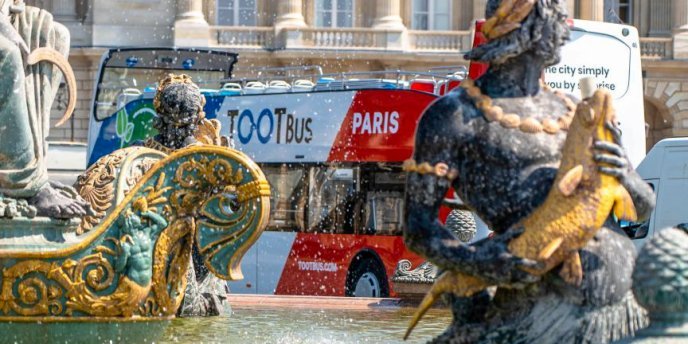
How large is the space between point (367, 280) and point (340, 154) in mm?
1603

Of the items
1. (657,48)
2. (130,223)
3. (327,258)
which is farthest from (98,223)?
(657,48)

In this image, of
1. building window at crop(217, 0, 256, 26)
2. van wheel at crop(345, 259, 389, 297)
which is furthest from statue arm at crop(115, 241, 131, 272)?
building window at crop(217, 0, 256, 26)

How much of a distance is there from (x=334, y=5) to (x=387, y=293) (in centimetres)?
3314

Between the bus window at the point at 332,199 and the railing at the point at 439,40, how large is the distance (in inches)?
1158

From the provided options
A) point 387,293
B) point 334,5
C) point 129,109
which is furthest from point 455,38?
point 387,293

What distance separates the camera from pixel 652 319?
438cm

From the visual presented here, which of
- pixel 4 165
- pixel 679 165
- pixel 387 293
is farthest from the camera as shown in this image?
pixel 387 293

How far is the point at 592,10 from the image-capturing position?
174ft

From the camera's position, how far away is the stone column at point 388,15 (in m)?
51.8

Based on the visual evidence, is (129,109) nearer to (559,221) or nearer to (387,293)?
(387,293)

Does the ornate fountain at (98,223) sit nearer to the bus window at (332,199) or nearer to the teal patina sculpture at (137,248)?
the teal patina sculpture at (137,248)

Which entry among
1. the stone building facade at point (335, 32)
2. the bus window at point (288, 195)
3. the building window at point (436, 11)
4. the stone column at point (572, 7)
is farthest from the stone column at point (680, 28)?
the bus window at point (288, 195)

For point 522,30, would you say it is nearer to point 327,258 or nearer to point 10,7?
point 10,7

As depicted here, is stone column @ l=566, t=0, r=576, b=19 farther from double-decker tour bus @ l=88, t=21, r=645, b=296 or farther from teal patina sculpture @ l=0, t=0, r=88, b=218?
teal patina sculpture @ l=0, t=0, r=88, b=218
